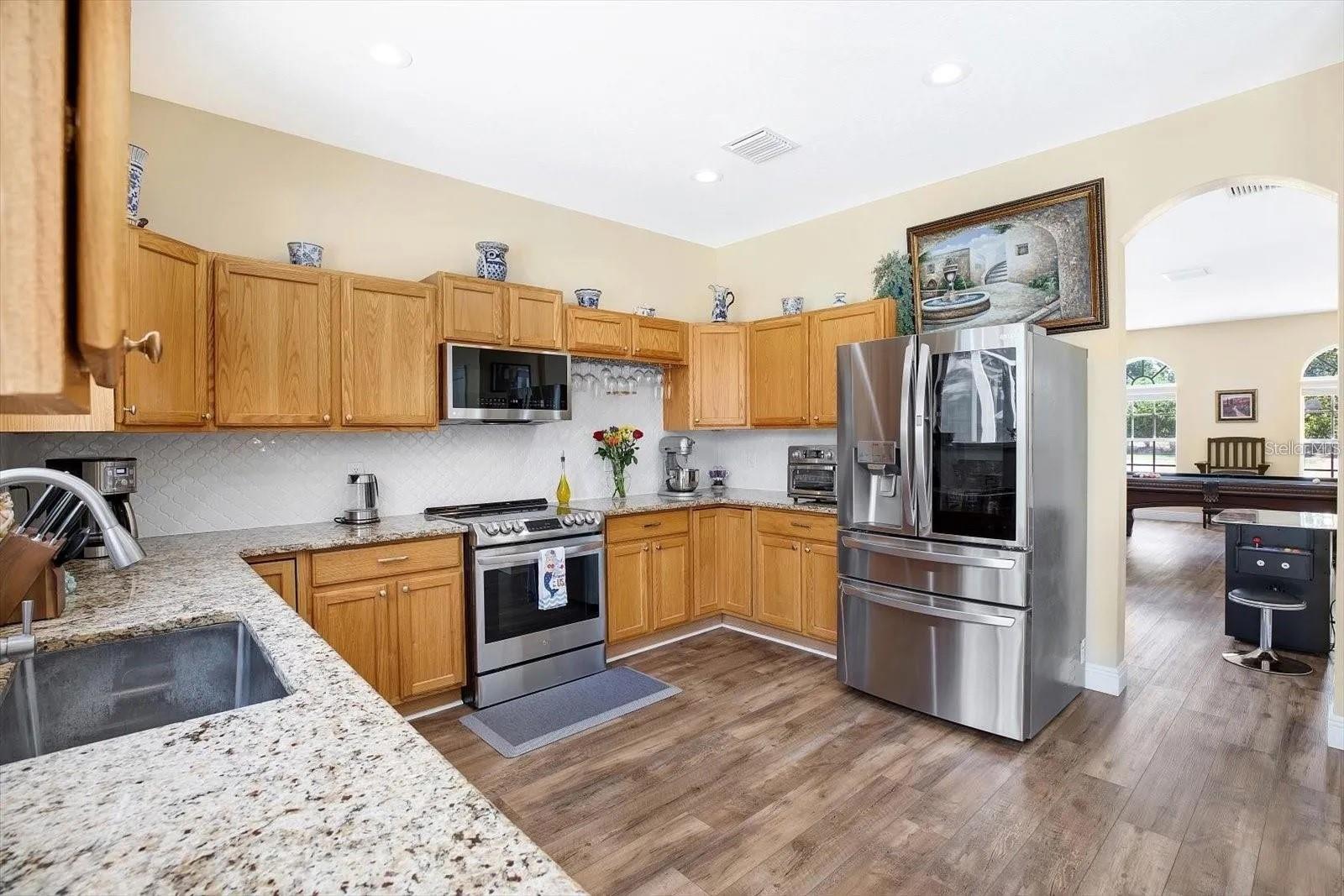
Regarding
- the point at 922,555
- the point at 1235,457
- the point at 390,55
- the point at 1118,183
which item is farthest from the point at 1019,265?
the point at 1235,457

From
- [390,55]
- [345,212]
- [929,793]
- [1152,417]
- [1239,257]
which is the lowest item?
[929,793]

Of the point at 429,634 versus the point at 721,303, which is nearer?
the point at 429,634

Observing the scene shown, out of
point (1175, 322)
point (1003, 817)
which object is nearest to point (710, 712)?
point (1003, 817)

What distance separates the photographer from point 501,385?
366 cm

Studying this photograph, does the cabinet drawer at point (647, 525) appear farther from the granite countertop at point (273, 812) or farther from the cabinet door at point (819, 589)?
the granite countertop at point (273, 812)

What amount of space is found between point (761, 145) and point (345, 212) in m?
2.25

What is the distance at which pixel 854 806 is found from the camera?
2459 millimetres

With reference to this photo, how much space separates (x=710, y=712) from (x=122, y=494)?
2687mm

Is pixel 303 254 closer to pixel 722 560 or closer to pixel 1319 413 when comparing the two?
pixel 722 560

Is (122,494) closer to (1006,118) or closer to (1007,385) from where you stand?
(1007,385)

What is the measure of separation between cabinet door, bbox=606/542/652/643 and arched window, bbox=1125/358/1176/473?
9912 millimetres

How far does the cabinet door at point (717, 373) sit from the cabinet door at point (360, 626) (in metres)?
2.51

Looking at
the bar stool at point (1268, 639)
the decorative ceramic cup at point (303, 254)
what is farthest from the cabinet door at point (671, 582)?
the bar stool at point (1268, 639)

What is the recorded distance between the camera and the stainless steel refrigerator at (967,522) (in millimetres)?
2910
